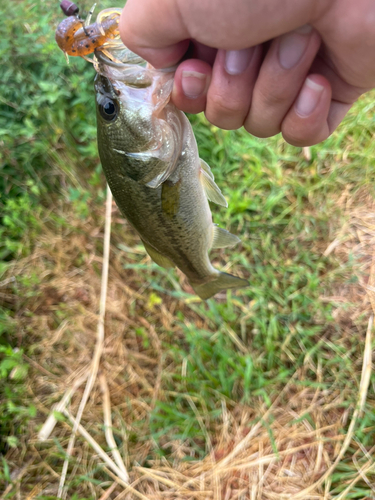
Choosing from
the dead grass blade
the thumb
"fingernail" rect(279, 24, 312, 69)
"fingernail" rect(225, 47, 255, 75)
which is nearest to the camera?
the thumb

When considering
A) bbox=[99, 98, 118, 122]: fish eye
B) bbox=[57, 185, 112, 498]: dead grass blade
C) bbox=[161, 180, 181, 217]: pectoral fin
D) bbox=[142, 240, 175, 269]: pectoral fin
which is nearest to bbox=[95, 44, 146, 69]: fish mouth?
bbox=[99, 98, 118, 122]: fish eye

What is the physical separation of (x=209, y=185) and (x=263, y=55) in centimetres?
55

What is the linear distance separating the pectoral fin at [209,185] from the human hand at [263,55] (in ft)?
0.71

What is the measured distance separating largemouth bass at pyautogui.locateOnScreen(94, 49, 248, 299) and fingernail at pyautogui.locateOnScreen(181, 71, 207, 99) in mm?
76

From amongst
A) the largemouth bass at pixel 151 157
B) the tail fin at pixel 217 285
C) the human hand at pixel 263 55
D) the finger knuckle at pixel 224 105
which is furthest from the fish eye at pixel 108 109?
the tail fin at pixel 217 285

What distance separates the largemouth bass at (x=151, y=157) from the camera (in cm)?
114

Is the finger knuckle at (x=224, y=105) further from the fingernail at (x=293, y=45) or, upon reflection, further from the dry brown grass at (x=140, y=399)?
the dry brown grass at (x=140, y=399)

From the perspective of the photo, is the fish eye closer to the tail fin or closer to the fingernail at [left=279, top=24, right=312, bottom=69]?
the fingernail at [left=279, top=24, right=312, bottom=69]

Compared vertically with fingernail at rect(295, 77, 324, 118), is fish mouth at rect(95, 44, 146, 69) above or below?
above

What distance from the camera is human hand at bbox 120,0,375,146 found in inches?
29.8

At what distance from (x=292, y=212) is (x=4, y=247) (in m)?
2.64

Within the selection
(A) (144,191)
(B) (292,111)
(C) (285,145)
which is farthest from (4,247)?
(B) (292,111)

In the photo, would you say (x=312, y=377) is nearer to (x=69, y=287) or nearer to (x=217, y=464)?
(x=217, y=464)

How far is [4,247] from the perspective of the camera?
3.21m
